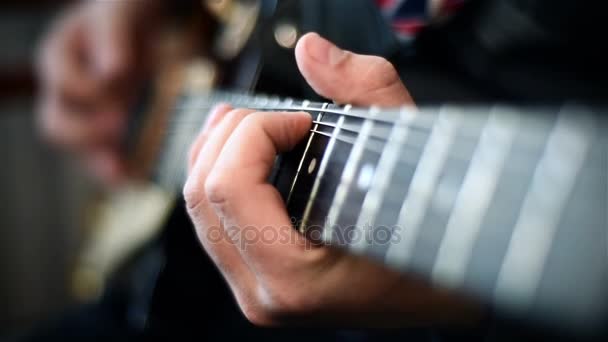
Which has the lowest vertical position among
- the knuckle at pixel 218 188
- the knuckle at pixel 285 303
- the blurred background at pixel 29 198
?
the blurred background at pixel 29 198

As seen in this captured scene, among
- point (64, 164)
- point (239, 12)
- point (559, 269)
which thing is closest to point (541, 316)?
point (559, 269)

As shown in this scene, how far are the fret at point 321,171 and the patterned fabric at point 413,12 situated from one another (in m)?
0.17

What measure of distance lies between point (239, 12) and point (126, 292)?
37 centimetres

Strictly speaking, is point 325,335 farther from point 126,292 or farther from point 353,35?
point 126,292

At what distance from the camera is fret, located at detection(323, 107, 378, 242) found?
0.84ft

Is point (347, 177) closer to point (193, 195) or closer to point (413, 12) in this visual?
point (193, 195)

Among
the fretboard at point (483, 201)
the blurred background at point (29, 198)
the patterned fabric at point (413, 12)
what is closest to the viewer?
the fretboard at point (483, 201)

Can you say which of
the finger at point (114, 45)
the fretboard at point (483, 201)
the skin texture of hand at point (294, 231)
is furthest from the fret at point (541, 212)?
the finger at point (114, 45)

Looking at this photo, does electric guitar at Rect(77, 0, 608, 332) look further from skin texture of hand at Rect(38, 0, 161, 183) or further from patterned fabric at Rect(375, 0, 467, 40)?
skin texture of hand at Rect(38, 0, 161, 183)

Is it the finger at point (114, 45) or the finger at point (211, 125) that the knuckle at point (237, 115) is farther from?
the finger at point (114, 45)

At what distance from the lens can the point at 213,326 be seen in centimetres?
54

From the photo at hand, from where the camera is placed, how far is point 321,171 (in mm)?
286

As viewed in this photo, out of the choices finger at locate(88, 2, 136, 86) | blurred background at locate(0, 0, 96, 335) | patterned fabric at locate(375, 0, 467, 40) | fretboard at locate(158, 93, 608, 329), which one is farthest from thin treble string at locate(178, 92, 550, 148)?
blurred background at locate(0, 0, 96, 335)

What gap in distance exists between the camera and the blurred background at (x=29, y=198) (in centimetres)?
129
